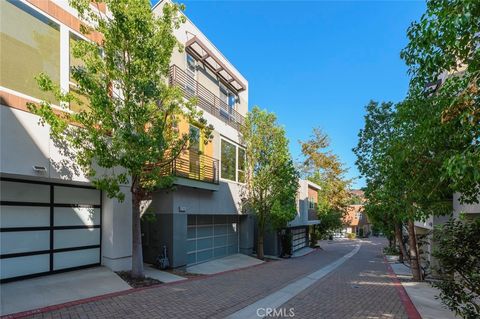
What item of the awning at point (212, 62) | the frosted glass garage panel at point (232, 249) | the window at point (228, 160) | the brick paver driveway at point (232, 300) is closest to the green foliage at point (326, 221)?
the frosted glass garage panel at point (232, 249)

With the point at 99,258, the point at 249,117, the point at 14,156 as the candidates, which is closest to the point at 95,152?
the point at 14,156

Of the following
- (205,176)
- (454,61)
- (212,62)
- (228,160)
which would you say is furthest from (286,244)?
(454,61)

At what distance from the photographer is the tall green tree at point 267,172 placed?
20.3m

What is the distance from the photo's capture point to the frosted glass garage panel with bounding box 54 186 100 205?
34.9 ft

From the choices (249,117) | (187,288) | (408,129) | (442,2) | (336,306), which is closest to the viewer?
(442,2)

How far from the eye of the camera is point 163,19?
1066cm

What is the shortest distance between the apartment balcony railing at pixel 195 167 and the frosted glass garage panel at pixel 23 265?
4840mm

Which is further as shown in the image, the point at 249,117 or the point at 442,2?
the point at 249,117

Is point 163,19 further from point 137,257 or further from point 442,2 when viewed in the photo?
point 442,2

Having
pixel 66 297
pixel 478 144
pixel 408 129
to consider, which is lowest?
pixel 66 297

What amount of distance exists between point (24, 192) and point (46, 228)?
1.30 metres

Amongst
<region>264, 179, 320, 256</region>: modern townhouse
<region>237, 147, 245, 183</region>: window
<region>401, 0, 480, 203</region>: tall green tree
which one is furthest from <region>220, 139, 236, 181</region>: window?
<region>401, 0, 480, 203</region>: tall green tree

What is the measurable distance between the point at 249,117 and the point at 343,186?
3104 centimetres

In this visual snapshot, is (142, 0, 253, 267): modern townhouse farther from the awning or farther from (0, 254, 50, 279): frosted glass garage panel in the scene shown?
(0, 254, 50, 279): frosted glass garage panel
